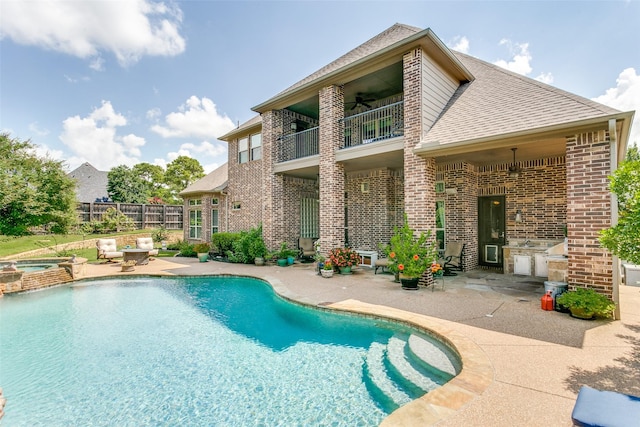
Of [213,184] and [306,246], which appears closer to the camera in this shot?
[306,246]

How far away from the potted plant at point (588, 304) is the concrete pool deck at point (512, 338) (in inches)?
6.1

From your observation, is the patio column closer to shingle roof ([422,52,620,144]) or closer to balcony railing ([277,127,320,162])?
balcony railing ([277,127,320,162])

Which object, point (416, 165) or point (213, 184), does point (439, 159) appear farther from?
point (213, 184)

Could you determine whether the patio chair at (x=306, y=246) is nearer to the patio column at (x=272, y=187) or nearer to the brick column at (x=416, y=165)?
the patio column at (x=272, y=187)

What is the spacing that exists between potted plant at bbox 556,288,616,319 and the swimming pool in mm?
2629

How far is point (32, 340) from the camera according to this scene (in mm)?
5516

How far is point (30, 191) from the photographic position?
46.5 feet

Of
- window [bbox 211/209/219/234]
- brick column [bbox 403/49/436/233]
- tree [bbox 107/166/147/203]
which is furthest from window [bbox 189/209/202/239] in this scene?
tree [bbox 107/166/147/203]

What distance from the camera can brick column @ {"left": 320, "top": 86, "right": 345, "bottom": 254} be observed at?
980 cm

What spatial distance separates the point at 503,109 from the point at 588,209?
10.0 ft

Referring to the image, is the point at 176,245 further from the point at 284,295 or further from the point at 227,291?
the point at 284,295

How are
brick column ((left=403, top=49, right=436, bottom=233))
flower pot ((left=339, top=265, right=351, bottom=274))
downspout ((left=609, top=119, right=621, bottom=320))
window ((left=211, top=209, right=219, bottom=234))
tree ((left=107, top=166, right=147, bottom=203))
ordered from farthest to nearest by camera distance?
tree ((left=107, top=166, right=147, bottom=203))
window ((left=211, top=209, right=219, bottom=234))
flower pot ((left=339, top=265, right=351, bottom=274))
brick column ((left=403, top=49, right=436, bottom=233))
downspout ((left=609, top=119, right=621, bottom=320))

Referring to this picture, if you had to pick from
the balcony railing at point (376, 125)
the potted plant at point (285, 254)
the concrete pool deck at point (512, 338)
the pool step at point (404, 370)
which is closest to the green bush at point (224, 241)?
the potted plant at point (285, 254)

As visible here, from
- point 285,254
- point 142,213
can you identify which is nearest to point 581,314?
point 285,254
